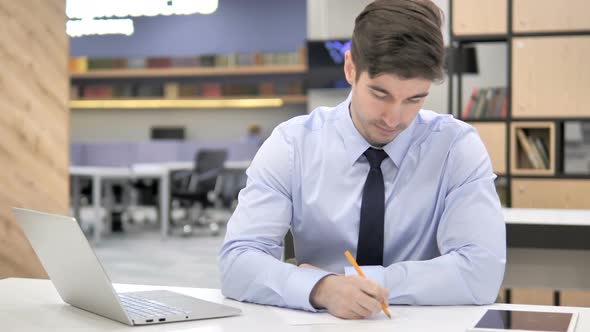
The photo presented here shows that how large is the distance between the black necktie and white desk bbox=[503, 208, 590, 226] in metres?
1.47

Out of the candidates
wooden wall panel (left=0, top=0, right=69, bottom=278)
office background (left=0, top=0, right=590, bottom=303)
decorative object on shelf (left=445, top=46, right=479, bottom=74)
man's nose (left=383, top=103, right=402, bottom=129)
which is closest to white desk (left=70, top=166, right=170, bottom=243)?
office background (left=0, top=0, right=590, bottom=303)

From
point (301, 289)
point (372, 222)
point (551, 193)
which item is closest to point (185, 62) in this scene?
point (551, 193)

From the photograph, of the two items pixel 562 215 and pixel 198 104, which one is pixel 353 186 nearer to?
pixel 562 215

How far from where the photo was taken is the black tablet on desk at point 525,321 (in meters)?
1.35

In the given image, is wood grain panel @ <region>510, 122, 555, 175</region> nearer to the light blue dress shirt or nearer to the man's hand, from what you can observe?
the light blue dress shirt

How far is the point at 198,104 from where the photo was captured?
45.6ft

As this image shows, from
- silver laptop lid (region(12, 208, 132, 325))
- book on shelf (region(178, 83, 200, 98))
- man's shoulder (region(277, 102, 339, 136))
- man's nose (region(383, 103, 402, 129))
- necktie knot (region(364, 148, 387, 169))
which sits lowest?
book on shelf (region(178, 83, 200, 98))

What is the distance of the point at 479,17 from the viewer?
5.04 m

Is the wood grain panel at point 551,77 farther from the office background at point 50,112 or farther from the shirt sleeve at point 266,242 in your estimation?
the shirt sleeve at point 266,242

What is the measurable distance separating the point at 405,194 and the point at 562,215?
1864mm

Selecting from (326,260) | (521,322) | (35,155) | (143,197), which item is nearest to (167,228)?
(143,197)

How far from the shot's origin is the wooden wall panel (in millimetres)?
3559

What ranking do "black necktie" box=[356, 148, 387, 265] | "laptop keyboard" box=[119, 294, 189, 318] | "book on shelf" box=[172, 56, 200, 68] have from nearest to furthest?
"laptop keyboard" box=[119, 294, 189, 318], "black necktie" box=[356, 148, 387, 265], "book on shelf" box=[172, 56, 200, 68]

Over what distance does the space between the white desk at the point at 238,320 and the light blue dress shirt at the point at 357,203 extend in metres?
0.13
